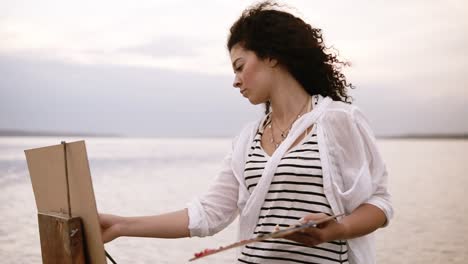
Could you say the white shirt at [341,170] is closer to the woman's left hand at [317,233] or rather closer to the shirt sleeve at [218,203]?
the shirt sleeve at [218,203]

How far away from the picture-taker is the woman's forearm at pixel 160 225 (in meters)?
1.84

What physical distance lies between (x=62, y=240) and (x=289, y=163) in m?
0.65

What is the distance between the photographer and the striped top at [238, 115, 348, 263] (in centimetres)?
172

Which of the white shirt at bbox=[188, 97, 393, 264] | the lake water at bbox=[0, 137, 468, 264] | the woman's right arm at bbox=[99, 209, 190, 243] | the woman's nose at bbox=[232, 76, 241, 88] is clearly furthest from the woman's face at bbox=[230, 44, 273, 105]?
the lake water at bbox=[0, 137, 468, 264]

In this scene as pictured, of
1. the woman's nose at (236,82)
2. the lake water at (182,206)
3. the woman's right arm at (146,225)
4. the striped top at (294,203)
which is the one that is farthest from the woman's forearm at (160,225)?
the lake water at (182,206)

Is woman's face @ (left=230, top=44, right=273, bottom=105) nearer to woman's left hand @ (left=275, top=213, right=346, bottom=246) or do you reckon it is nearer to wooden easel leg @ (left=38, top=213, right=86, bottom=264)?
woman's left hand @ (left=275, top=213, right=346, bottom=246)

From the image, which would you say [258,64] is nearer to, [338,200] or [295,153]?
[295,153]

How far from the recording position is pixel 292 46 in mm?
1852

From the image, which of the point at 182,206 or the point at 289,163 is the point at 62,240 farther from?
the point at 182,206

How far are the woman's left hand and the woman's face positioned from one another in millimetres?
502

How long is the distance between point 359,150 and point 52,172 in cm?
84

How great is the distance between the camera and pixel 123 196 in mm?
9789

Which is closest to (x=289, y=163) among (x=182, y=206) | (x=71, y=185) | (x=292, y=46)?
(x=292, y=46)

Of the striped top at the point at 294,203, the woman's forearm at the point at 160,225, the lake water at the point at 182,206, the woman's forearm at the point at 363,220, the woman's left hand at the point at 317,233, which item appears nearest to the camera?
the woman's left hand at the point at 317,233
